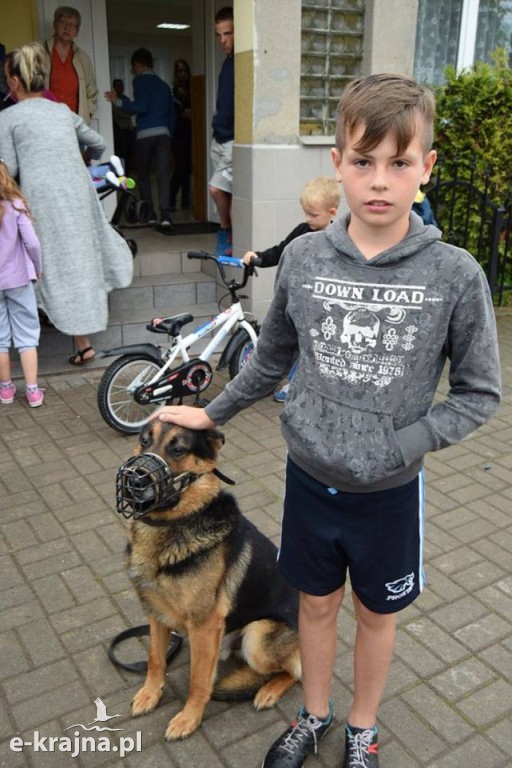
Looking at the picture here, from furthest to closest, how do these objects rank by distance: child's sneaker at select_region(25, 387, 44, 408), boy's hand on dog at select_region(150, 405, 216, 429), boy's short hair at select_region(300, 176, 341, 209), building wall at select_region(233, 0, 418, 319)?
building wall at select_region(233, 0, 418, 319)
child's sneaker at select_region(25, 387, 44, 408)
boy's short hair at select_region(300, 176, 341, 209)
boy's hand on dog at select_region(150, 405, 216, 429)

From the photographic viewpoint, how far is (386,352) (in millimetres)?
1886

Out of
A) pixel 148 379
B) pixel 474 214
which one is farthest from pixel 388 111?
pixel 474 214

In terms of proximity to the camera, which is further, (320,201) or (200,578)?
(320,201)

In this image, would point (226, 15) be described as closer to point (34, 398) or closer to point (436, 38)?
point (436, 38)

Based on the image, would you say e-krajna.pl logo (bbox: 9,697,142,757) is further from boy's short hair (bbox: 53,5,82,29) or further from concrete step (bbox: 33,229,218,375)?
boy's short hair (bbox: 53,5,82,29)

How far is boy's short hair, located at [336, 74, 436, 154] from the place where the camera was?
5.74 ft

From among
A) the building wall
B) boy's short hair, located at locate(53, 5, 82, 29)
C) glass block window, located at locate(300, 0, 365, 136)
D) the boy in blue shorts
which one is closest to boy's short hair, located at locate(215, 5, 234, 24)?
the building wall

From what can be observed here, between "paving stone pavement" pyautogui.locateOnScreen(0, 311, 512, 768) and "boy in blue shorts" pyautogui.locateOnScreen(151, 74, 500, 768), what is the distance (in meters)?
0.73

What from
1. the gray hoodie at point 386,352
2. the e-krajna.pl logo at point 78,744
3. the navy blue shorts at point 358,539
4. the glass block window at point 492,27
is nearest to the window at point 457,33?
the glass block window at point 492,27

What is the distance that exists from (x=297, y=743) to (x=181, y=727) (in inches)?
17.5

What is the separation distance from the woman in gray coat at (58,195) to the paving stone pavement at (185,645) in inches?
53.9

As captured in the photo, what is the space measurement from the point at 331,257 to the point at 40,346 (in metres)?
4.97

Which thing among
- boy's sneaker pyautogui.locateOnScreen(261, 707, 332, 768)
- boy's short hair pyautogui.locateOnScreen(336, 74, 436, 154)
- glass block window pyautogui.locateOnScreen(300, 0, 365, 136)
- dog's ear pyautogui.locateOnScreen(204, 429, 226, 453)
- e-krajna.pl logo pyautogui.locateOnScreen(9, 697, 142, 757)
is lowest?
e-krajna.pl logo pyautogui.locateOnScreen(9, 697, 142, 757)

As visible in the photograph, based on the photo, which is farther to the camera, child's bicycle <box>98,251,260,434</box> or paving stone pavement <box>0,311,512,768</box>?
child's bicycle <box>98,251,260,434</box>
